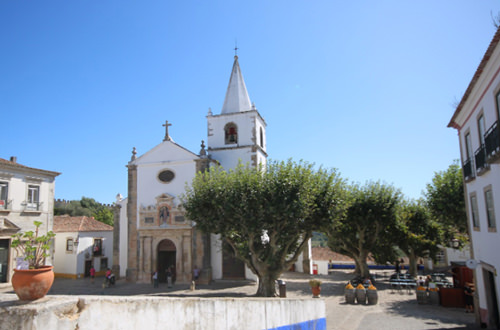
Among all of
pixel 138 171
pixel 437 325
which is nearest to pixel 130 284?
pixel 138 171

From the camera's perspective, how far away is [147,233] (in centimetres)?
2666

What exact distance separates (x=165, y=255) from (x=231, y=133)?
10800 millimetres

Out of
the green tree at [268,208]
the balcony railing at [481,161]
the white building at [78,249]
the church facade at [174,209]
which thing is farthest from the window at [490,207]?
the white building at [78,249]

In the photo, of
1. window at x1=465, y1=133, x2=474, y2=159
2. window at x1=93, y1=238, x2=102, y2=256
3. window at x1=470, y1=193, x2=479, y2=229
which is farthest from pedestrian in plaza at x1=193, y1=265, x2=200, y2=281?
window at x1=465, y1=133, x2=474, y2=159

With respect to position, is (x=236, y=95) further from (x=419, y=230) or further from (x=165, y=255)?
(x=419, y=230)

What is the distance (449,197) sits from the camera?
20.2 meters

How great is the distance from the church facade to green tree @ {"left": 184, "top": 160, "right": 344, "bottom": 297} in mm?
4974

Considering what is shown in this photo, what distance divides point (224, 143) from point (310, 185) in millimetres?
11865

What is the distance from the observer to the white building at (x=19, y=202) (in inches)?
938

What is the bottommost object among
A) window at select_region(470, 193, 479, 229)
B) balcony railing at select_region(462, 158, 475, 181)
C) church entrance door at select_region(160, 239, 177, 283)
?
church entrance door at select_region(160, 239, 177, 283)

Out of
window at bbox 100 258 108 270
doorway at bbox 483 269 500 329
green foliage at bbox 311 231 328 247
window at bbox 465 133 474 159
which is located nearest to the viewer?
doorway at bbox 483 269 500 329

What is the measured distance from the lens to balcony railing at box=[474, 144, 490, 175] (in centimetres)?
1194

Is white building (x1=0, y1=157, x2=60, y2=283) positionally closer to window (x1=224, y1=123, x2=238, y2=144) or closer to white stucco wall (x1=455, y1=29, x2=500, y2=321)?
window (x1=224, y1=123, x2=238, y2=144)

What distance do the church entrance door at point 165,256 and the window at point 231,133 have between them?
9202mm
